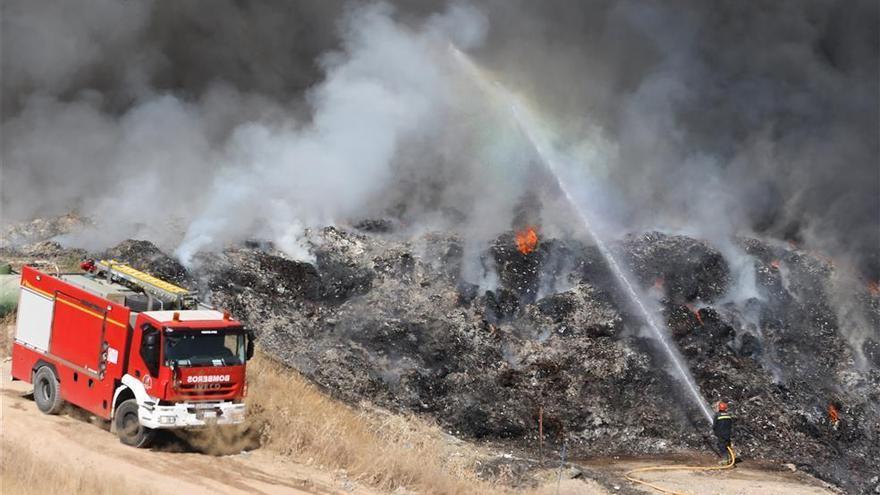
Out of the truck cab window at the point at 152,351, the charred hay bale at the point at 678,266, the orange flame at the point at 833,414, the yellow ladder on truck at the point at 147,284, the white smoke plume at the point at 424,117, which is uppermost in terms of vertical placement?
the white smoke plume at the point at 424,117

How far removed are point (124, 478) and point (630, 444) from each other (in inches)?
375

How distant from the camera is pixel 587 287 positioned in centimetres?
2288

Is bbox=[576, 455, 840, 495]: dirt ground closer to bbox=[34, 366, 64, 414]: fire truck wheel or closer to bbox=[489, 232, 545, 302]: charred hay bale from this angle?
bbox=[489, 232, 545, 302]: charred hay bale

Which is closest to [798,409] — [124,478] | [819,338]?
[819,338]

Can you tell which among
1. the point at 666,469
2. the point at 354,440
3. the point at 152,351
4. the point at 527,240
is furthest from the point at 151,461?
the point at 527,240

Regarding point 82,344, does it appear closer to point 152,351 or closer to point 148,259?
point 152,351

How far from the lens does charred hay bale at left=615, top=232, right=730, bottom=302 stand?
24.0 metres

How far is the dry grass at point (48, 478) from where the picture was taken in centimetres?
1097

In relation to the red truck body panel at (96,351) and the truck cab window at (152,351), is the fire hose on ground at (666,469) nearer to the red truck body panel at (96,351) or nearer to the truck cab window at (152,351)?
the red truck body panel at (96,351)

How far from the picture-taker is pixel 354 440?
47.7ft

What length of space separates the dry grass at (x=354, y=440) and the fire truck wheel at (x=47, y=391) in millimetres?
2432

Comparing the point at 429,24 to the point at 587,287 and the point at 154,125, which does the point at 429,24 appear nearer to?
the point at 154,125

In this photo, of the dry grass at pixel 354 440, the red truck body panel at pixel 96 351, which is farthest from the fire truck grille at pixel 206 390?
the dry grass at pixel 354 440

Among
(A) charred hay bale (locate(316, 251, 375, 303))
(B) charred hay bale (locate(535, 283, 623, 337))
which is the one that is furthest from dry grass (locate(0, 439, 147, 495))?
(B) charred hay bale (locate(535, 283, 623, 337))
